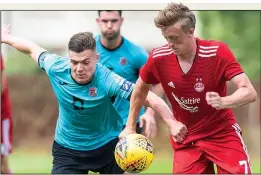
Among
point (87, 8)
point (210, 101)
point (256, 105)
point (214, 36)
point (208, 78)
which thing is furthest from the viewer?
point (214, 36)

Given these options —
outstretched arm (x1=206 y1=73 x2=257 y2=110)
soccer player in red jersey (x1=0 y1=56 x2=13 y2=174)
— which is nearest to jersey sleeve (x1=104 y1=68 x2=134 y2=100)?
outstretched arm (x1=206 y1=73 x2=257 y2=110)

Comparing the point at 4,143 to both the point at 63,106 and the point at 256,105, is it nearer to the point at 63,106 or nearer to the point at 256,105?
the point at 63,106

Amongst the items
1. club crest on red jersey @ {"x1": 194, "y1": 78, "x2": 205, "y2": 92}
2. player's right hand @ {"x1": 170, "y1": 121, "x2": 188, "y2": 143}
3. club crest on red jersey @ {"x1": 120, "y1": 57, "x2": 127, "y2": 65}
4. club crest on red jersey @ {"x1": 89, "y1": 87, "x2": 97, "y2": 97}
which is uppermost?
club crest on red jersey @ {"x1": 120, "y1": 57, "x2": 127, "y2": 65}

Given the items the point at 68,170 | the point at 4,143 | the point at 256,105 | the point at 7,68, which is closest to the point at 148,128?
the point at 68,170

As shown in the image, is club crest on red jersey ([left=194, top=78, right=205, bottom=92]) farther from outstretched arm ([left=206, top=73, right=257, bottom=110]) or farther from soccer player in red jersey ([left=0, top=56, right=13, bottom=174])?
soccer player in red jersey ([left=0, top=56, right=13, bottom=174])

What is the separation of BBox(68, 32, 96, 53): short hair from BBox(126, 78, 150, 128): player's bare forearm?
2.51 ft

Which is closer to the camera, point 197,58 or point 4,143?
point 197,58

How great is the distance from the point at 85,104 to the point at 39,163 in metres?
10.7

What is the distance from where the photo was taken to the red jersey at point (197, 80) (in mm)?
8328

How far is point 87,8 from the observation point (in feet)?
36.4

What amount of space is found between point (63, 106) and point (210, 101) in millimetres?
2355

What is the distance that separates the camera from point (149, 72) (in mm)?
8633

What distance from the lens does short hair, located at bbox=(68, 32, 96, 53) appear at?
903 centimetres

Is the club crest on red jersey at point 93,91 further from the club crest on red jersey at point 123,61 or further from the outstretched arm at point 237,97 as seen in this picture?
the club crest on red jersey at point 123,61
